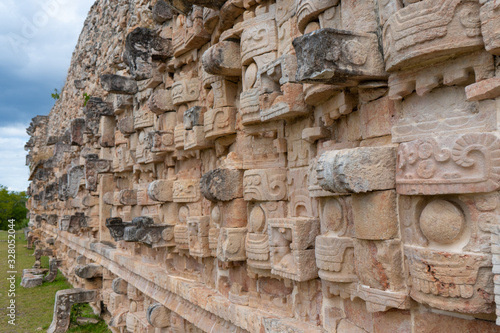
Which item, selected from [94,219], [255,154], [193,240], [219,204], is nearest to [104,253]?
[94,219]

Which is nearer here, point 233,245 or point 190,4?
point 233,245

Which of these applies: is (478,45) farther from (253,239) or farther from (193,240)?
(193,240)

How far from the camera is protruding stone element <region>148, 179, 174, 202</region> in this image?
528 cm

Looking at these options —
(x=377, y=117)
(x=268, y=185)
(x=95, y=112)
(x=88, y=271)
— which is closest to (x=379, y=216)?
(x=377, y=117)

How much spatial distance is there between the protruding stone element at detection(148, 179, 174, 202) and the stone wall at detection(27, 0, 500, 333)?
0.03 metres

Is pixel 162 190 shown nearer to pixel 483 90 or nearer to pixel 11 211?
pixel 483 90

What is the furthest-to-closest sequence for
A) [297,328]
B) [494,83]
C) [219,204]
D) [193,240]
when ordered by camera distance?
[193,240] → [219,204] → [297,328] → [494,83]

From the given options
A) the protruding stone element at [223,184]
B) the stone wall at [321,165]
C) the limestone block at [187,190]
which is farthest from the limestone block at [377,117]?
the limestone block at [187,190]

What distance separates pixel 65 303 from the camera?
8266 mm

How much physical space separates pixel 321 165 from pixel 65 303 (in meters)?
7.69

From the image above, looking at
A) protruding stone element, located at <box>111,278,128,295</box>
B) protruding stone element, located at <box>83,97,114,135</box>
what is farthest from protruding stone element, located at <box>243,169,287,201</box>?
protruding stone element, located at <box>83,97,114,135</box>

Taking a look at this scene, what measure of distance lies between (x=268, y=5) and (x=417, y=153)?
201cm

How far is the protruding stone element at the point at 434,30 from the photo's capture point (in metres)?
1.83

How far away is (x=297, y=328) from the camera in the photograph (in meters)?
2.93
